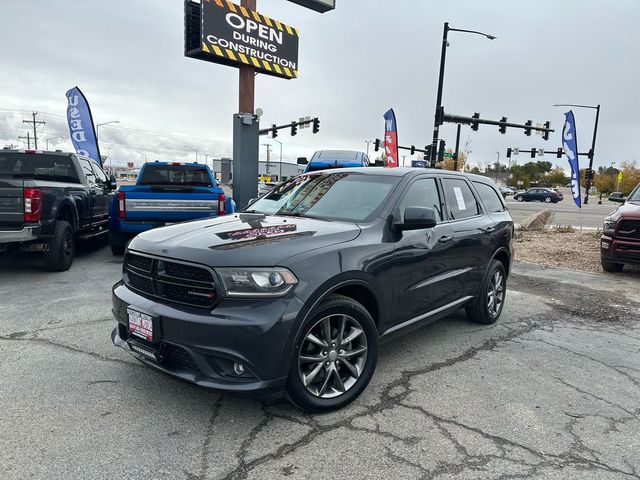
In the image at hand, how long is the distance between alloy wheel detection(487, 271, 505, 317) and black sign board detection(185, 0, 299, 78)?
8632 millimetres

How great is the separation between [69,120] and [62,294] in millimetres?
14492

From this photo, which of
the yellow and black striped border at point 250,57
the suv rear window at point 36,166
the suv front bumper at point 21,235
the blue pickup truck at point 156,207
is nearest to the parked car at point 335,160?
the yellow and black striped border at point 250,57

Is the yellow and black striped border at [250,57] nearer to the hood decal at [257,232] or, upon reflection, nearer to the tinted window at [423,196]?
the tinted window at [423,196]

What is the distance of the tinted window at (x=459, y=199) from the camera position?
4.64 meters

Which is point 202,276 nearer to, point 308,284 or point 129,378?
point 308,284

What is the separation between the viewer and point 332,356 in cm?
313

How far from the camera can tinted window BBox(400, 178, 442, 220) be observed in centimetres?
399

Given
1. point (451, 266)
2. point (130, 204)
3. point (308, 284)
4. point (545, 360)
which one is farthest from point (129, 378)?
point (130, 204)

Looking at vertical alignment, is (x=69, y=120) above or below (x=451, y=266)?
above

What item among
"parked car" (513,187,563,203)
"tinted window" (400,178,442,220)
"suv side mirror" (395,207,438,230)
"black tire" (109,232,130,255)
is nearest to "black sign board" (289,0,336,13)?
"black tire" (109,232,130,255)

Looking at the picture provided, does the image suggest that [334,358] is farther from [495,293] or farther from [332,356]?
[495,293]

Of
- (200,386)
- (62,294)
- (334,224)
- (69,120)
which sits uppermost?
(69,120)

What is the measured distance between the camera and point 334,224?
359 cm

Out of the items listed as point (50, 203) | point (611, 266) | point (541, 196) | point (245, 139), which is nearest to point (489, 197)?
point (611, 266)
